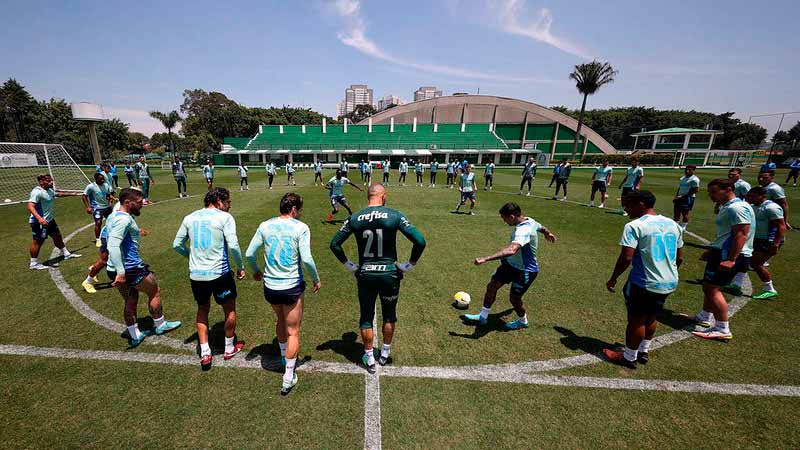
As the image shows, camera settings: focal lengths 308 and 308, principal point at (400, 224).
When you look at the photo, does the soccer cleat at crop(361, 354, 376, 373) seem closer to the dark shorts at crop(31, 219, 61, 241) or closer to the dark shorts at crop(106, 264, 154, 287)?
the dark shorts at crop(106, 264, 154, 287)

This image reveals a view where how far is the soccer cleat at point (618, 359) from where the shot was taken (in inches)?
171

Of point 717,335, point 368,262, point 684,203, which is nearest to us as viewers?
point 368,262

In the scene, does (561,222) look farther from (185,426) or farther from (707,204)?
(185,426)

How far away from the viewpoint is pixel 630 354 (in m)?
4.31

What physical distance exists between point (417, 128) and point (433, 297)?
69.9 metres

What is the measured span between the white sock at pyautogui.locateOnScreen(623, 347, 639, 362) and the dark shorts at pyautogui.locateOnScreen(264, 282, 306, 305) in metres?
4.58

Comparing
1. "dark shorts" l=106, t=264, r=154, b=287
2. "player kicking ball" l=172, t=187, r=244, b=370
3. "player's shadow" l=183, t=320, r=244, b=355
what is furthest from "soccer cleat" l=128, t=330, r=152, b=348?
"player kicking ball" l=172, t=187, r=244, b=370

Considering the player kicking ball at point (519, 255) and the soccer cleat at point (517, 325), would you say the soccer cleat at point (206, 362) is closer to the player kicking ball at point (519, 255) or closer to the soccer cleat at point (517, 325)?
the player kicking ball at point (519, 255)

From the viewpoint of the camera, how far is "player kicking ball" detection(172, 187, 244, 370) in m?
3.99

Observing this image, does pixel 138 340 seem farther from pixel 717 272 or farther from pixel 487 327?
pixel 717 272

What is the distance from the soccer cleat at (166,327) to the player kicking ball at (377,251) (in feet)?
11.4

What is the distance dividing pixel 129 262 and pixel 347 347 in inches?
135

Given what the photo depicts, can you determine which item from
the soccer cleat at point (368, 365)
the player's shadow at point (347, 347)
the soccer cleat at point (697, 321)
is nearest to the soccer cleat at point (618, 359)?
the soccer cleat at point (697, 321)

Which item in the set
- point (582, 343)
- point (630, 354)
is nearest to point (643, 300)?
point (630, 354)
